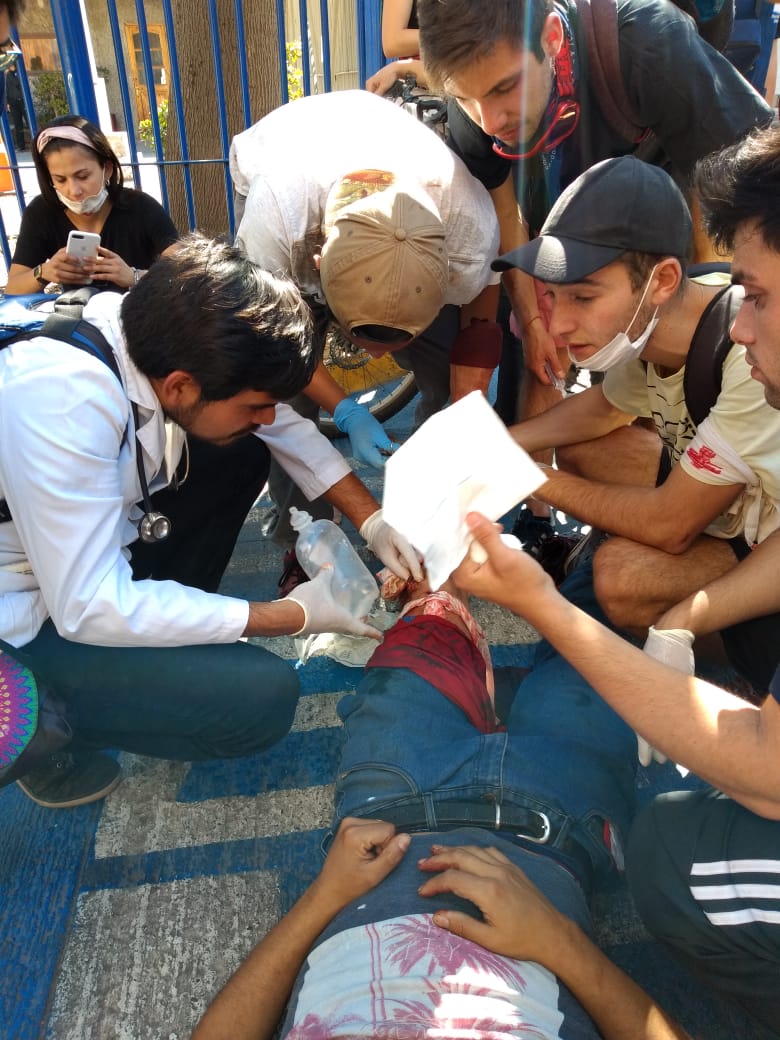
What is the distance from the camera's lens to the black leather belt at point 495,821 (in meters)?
1.61

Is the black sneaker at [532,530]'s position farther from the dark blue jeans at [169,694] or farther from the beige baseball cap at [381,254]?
the dark blue jeans at [169,694]

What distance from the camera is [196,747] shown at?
7.02 ft

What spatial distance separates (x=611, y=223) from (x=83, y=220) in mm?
2691

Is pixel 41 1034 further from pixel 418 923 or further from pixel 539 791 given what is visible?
pixel 539 791

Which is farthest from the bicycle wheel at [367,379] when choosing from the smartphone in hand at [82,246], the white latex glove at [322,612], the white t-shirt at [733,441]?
the white t-shirt at [733,441]

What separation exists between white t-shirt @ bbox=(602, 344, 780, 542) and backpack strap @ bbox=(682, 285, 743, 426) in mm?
27

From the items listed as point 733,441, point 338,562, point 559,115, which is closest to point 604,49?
point 559,115

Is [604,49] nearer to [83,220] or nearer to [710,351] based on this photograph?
[710,351]

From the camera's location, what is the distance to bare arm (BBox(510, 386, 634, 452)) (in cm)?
271

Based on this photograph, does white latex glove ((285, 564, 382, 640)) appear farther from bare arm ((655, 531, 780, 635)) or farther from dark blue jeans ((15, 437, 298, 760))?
bare arm ((655, 531, 780, 635))

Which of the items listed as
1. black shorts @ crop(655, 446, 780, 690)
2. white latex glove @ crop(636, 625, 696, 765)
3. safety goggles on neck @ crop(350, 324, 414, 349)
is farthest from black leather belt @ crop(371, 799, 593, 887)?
safety goggles on neck @ crop(350, 324, 414, 349)

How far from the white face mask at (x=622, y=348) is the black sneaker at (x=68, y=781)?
175 cm

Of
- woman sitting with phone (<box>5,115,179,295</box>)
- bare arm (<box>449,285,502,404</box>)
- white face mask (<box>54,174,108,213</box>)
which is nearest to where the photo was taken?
bare arm (<box>449,285,502,404</box>)

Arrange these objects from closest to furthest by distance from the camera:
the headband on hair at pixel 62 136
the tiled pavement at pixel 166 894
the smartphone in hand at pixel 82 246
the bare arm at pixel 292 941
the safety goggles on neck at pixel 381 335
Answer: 1. the bare arm at pixel 292 941
2. the tiled pavement at pixel 166 894
3. the safety goggles on neck at pixel 381 335
4. the smartphone in hand at pixel 82 246
5. the headband on hair at pixel 62 136
